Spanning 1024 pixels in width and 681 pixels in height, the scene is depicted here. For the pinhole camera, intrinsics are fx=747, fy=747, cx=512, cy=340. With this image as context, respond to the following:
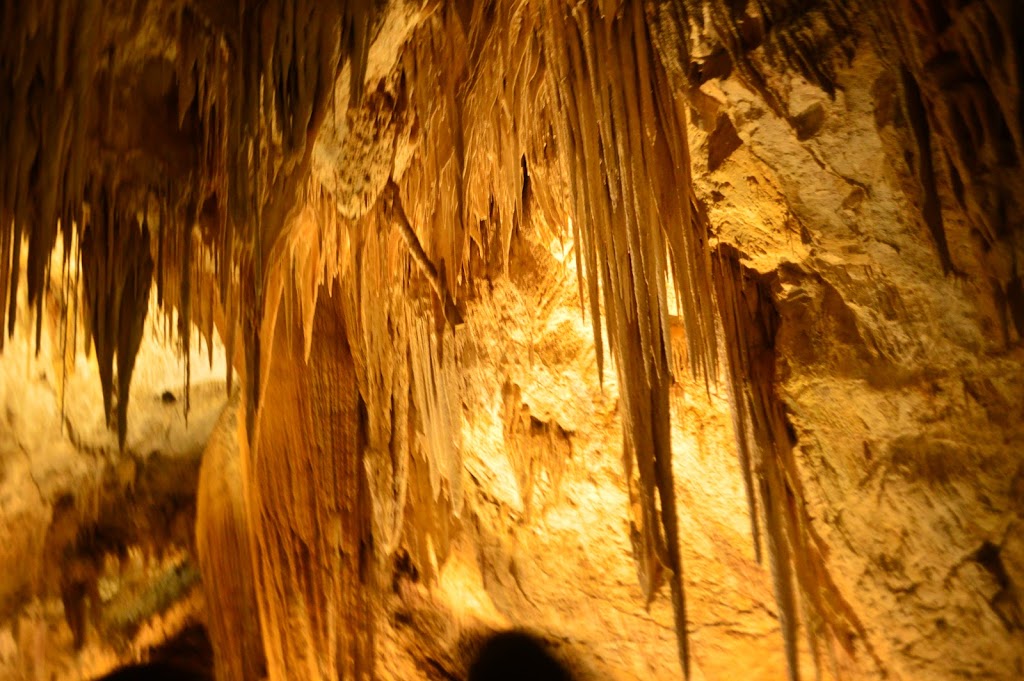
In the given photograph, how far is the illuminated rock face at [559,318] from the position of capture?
170cm

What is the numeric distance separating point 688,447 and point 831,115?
1.29 m

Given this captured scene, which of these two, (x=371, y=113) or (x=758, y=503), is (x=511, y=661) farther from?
(x=371, y=113)

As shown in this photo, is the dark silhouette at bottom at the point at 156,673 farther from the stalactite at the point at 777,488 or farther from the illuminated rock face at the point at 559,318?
the stalactite at the point at 777,488

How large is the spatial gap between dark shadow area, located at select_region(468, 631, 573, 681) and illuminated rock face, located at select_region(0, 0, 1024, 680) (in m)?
0.09

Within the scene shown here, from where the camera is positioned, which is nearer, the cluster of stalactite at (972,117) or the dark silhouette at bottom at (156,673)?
the cluster of stalactite at (972,117)

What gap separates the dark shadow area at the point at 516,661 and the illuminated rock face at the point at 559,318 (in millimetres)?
91

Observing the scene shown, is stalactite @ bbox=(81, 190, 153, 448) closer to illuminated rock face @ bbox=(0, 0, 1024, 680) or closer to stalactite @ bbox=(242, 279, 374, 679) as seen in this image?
illuminated rock face @ bbox=(0, 0, 1024, 680)

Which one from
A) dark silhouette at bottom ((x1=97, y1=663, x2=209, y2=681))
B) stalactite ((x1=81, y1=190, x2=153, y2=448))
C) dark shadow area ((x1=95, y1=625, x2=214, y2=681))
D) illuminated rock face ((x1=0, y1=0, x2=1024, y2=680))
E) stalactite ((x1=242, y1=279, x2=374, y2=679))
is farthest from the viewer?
dark shadow area ((x1=95, y1=625, x2=214, y2=681))

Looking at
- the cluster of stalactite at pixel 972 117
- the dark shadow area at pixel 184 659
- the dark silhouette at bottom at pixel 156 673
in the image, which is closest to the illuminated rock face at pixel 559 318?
the cluster of stalactite at pixel 972 117

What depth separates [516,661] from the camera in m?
3.52

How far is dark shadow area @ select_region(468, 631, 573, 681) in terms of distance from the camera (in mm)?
3443

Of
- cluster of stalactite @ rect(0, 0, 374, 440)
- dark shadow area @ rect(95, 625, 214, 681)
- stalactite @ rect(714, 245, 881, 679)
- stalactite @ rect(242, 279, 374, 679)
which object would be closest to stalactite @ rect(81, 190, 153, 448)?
cluster of stalactite @ rect(0, 0, 374, 440)

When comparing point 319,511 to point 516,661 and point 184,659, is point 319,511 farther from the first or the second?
point 184,659

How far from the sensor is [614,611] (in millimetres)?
3119
